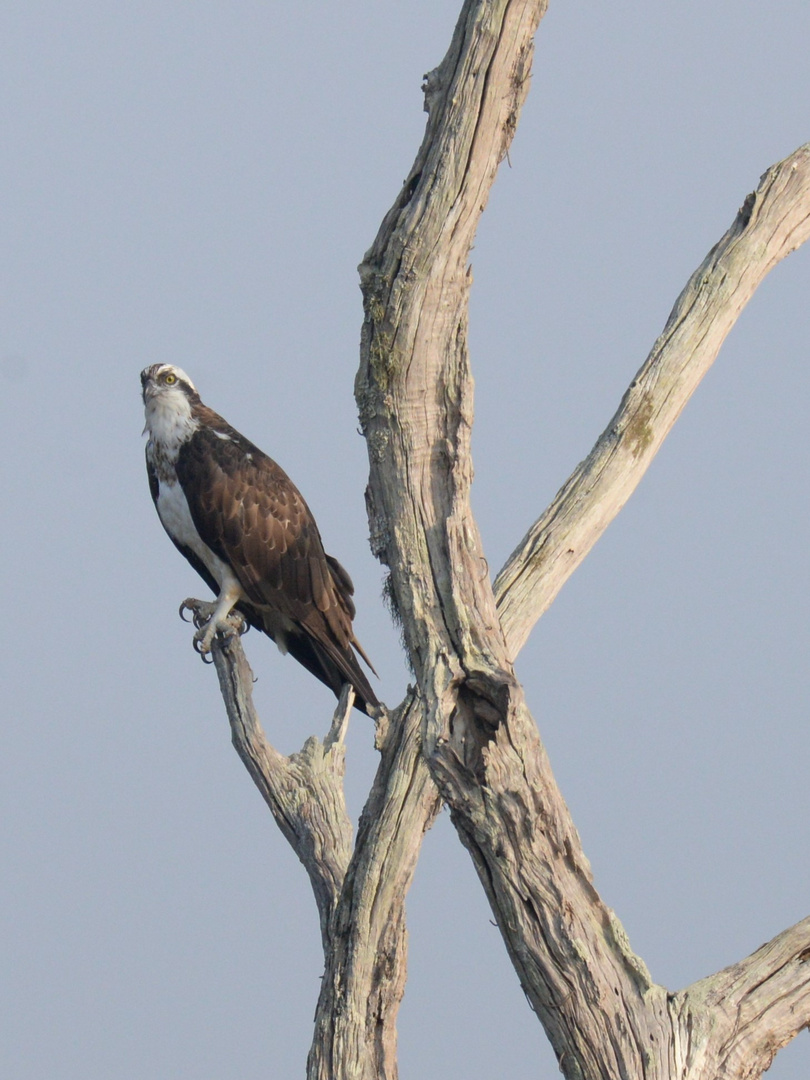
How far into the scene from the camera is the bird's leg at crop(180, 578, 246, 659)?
7.72m

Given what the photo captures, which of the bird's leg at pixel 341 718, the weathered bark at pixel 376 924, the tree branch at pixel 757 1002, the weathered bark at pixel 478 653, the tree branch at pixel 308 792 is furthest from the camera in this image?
the bird's leg at pixel 341 718

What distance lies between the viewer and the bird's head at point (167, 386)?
8406 mm

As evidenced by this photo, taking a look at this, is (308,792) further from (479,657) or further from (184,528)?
(479,657)

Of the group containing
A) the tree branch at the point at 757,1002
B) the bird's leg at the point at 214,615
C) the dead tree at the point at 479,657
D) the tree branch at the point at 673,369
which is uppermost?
the bird's leg at the point at 214,615

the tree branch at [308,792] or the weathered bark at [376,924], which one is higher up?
the tree branch at [308,792]

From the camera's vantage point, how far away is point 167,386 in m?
8.45

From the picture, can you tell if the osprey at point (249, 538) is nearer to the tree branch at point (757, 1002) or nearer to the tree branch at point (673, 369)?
the tree branch at point (673, 369)

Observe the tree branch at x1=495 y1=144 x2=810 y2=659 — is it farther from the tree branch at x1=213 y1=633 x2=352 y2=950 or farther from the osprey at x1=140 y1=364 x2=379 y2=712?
the osprey at x1=140 y1=364 x2=379 y2=712

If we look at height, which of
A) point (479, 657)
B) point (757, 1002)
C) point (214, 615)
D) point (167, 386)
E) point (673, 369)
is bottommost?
point (757, 1002)

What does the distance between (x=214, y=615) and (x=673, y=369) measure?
3391mm

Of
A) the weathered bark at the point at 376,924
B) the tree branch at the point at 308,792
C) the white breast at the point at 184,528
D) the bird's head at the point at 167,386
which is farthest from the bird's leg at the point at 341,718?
the bird's head at the point at 167,386

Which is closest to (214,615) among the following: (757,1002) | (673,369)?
(673,369)

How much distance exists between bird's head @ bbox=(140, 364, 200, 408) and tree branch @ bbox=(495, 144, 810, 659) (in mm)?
3315

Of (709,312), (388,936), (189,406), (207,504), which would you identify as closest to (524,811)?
(388,936)
